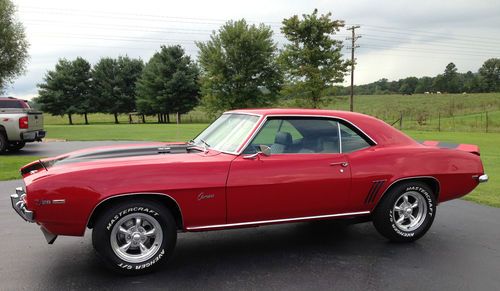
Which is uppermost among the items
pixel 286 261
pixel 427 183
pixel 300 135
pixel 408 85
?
pixel 408 85

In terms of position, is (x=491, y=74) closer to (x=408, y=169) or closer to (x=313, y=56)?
(x=313, y=56)

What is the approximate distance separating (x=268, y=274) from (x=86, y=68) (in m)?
68.1

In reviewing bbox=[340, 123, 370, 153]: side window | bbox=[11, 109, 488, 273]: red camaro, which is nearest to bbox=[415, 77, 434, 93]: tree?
bbox=[11, 109, 488, 273]: red camaro

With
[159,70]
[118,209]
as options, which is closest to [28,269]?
[118,209]

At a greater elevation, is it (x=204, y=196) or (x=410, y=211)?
(x=204, y=196)

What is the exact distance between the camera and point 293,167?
4418 millimetres

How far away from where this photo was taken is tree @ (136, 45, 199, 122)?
196 feet

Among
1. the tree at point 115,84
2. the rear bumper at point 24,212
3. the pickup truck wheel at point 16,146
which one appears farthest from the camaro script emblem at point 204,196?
the tree at point 115,84

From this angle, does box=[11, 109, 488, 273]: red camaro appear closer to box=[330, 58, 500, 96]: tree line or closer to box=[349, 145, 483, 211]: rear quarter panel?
box=[349, 145, 483, 211]: rear quarter panel

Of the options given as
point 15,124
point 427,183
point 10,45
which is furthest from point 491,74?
point 427,183

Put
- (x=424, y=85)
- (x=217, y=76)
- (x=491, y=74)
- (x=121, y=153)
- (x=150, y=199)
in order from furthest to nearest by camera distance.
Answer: (x=424, y=85) < (x=491, y=74) < (x=217, y=76) < (x=121, y=153) < (x=150, y=199)

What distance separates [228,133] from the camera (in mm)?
4812

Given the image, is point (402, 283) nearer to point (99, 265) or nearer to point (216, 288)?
point (216, 288)

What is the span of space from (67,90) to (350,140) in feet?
215
